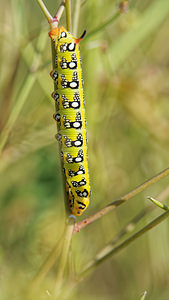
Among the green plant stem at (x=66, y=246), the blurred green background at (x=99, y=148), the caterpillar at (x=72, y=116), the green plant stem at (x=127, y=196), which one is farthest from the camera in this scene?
the blurred green background at (x=99, y=148)

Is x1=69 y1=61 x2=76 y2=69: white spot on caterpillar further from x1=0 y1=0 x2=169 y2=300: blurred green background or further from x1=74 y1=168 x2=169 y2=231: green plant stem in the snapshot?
x1=74 y1=168 x2=169 y2=231: green plant stem

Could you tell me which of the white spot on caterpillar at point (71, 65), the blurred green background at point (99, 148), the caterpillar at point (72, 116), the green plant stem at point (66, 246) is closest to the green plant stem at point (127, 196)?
the green plant stem at point (66, 246)

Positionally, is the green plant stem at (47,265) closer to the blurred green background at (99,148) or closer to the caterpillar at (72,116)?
the caterpillar at (72,116)

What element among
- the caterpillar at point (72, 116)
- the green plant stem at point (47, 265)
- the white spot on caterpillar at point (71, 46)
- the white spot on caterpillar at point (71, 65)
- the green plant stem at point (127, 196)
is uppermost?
the white spot on caterpillar at point (71, 46)

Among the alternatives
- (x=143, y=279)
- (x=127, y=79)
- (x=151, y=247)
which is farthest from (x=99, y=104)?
(x=143, y=279)

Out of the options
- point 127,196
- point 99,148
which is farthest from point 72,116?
point 99,148

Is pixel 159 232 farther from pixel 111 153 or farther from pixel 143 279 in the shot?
pixel 111 153

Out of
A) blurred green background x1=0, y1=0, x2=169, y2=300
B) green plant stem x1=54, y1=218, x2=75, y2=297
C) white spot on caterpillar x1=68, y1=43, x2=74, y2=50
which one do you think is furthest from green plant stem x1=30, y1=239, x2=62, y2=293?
white spot on caterpillar x1=68, y1=43, x2=74, y2=50
